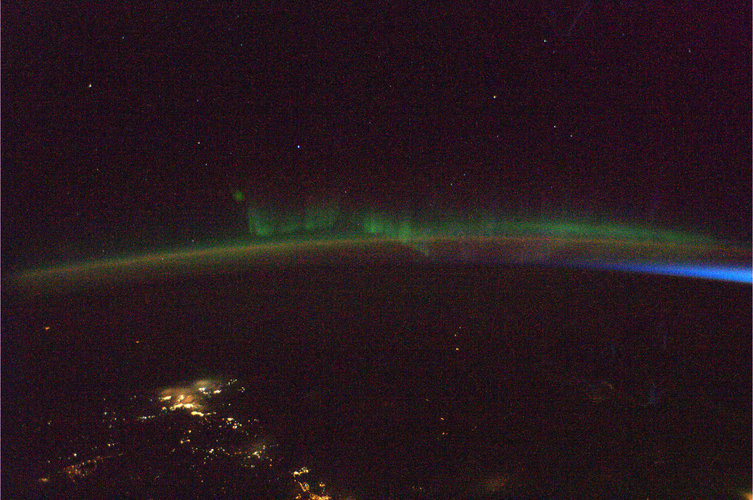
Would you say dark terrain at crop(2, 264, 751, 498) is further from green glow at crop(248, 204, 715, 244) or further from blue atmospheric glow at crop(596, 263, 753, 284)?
green glow at crop(248, 204, 715, 244)

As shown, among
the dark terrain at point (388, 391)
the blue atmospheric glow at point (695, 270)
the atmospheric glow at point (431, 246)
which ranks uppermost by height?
the atmospheric glow at point (431, 246)

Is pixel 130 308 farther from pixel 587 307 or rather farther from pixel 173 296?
pixel 587 307

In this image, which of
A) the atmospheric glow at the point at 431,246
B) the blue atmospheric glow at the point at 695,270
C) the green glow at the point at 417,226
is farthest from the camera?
the green glow at the point at 417,226

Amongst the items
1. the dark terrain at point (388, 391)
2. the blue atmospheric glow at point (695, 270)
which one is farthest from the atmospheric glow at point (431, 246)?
the dark terrain at point (388, 391)

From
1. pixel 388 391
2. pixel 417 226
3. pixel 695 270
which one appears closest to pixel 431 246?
pixel 417 226

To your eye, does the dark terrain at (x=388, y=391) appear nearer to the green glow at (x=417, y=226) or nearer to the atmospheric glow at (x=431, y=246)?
the atmospheric glow at (x=431, y=246)

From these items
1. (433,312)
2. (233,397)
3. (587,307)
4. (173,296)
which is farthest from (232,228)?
(587,307)

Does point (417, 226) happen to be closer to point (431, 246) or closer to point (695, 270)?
point (431, 246)
